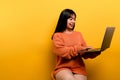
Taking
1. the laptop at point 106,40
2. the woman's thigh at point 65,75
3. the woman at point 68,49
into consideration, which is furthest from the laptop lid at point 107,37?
the woman's thigh at point 65,75

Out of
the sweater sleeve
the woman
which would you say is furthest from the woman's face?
the sweater sleeve

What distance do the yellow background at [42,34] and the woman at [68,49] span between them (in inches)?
6.1

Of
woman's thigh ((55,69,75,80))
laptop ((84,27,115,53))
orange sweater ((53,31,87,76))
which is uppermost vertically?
laptop ((84,27,115,53))

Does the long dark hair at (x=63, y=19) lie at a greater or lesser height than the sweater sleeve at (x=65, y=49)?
greater

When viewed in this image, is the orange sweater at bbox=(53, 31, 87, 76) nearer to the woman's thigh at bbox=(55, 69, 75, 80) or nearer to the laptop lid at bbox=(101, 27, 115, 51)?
the woman's thigh at bbox=(55, 69, 75, 80)

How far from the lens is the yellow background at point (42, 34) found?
1.98 metres

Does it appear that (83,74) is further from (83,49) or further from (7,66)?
A: (7,66)

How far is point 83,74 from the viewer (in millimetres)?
1804

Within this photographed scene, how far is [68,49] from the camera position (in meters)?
1.75

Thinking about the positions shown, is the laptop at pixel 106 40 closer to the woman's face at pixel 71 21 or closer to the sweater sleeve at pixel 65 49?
the sweater sleeve at pixel 65 49

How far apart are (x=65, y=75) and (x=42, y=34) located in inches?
17.2

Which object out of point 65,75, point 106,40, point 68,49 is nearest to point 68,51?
point 68,49

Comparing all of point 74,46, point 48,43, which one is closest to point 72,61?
point 74,46

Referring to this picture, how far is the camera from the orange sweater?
175 cm
